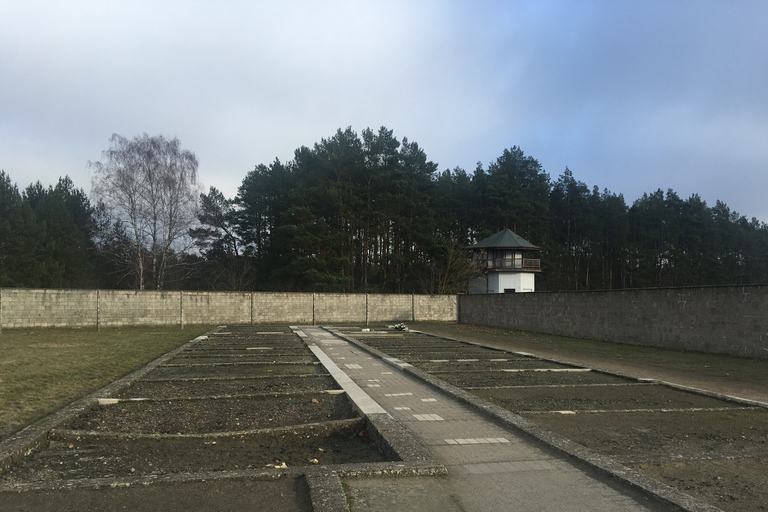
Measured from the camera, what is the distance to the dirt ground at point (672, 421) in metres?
3.89

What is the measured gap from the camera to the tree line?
31.1 metres

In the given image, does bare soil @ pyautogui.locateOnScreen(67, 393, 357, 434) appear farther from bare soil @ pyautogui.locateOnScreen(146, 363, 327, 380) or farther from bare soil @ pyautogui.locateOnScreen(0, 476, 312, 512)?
bare soil @ pyautogui.locateOnScreen(146, 363, 327, 380)

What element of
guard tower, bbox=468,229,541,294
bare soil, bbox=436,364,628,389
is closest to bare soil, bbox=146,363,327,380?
bare soil, bbox=436,364,628,389

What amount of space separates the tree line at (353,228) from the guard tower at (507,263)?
77.0 inches

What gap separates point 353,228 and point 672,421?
3331 centimetres

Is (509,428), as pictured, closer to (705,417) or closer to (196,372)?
(705,417)

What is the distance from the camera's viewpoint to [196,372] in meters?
9.57

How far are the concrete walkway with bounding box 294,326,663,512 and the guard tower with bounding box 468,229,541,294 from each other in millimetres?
33793

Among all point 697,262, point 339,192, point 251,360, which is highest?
point 339,192

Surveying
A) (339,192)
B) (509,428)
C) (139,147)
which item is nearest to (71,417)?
(509,428)

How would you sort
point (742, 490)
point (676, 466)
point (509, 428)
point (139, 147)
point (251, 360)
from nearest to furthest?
point (742, 490), point (676, 466), point (509, 428), point (251, 360), point (139, 147)

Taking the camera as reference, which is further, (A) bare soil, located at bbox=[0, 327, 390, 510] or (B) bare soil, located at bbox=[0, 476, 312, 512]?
(A) bare soil, located at bbox=[0, 327, 390, 510]

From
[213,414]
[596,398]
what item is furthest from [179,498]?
[596,398]

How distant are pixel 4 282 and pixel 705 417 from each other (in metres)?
38.3
